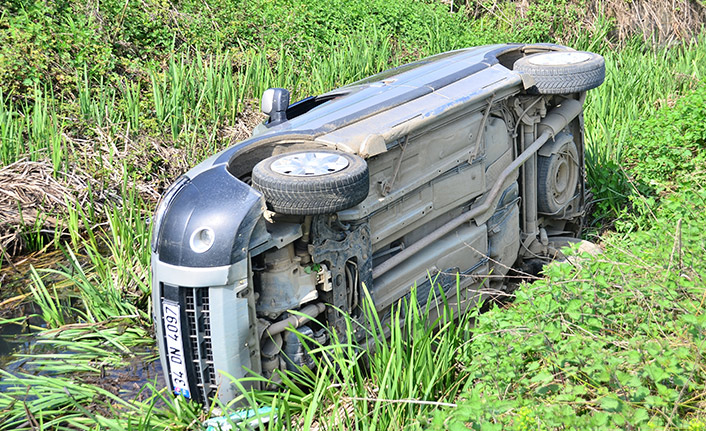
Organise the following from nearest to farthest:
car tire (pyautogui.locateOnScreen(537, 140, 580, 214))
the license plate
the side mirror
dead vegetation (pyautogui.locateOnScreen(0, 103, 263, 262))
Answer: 1. the license plate
2. the side mirror
3. car tire (pyautogui.locateOnScreen(537, 140, 580, 214))
4. dead vegetation (pyautogui.locateOnScreen(0, 103, 263, 262))

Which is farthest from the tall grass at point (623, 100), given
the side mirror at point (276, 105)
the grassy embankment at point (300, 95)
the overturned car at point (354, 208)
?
the side mirror at point (276, 105)

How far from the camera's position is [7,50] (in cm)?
759

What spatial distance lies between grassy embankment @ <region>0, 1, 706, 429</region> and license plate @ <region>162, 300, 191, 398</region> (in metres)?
0.10

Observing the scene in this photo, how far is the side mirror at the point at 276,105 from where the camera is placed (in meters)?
4.61

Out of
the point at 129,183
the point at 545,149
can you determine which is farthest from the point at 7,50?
the point at 545,149

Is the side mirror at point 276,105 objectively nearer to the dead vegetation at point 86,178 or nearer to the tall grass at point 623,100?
the dead vegetation at point 86,178

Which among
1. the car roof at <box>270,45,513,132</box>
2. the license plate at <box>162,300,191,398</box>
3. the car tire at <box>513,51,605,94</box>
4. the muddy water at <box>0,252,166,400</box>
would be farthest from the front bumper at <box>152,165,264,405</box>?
the car tire at <box>513,51,605,94</box>

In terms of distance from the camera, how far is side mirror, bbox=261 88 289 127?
15.1ft

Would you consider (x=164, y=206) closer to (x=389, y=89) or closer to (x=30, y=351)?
(x=30, y=351)

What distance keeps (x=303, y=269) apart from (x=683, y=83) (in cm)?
682

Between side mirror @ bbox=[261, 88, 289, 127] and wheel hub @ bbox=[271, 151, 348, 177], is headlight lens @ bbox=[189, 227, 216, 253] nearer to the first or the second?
wheel hub @ bbox=[271, 151, 348, 177]

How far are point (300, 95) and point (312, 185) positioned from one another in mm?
4472

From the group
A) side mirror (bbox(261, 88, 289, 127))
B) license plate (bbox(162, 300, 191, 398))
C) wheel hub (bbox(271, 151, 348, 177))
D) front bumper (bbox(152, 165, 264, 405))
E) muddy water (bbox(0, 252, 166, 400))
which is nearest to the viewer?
front bumper (bbox(152, 165, 264, 405))

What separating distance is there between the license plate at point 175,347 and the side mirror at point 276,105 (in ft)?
4.77
